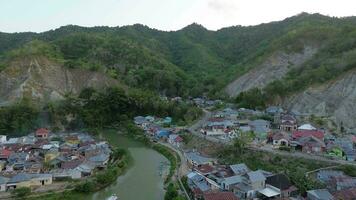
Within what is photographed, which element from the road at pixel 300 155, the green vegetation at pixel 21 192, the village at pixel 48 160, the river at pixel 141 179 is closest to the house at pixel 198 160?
the river at pixel 141 179

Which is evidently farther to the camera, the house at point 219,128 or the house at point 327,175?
the house at point 219,128

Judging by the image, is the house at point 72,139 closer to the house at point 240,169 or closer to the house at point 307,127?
the house at point 240,169

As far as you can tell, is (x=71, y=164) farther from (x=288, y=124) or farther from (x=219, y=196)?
(x=288, y=124)

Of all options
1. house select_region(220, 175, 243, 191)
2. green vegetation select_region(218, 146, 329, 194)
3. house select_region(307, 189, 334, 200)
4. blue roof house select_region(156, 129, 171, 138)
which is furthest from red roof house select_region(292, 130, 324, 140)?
blue roof house select_region(156, 129, 171, 138)

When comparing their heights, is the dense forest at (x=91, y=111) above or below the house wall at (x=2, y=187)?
above

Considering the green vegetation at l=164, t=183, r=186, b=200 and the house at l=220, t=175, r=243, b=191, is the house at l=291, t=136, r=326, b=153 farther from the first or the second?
the green vegetation at l=164, t=183, r=186, b=200

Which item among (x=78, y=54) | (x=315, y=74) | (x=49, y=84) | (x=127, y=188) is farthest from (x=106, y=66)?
(x=127, y=188)

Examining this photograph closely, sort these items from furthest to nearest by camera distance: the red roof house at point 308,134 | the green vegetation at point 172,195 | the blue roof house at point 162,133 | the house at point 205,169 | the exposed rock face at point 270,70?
the exposed rock face at point 270,70, the blue roof house at point 162,133, the red roof house at point 308,134, the house at point 205,169, the green vegetation at point 172,195
